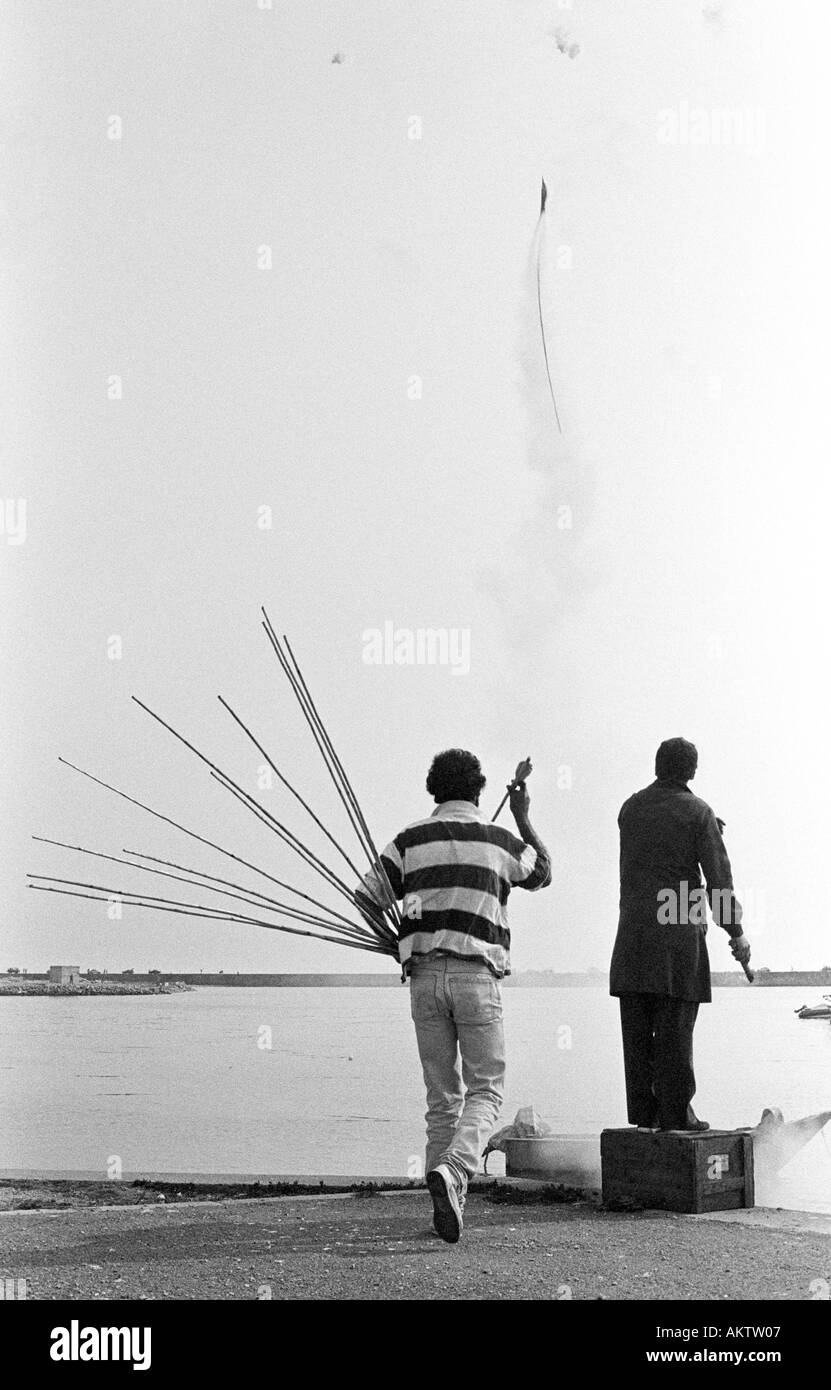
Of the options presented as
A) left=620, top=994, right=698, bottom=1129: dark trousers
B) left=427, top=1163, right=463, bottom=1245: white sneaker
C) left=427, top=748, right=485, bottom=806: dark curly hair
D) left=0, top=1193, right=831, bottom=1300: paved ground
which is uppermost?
left=427, top=748, right=485, bottom=806: dark curly hair

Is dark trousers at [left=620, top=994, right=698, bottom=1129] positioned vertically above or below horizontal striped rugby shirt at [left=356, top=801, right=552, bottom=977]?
below

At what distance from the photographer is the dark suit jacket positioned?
571 cm

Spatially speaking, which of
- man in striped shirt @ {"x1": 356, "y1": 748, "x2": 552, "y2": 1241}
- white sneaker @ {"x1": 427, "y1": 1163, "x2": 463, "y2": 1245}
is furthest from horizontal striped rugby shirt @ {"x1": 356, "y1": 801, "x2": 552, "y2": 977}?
white sneaker @ {"x1": 427, "y1": 1163, "x2": 463, "y2": 1245}

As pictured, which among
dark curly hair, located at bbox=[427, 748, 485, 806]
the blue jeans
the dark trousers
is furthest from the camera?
the dark trousers

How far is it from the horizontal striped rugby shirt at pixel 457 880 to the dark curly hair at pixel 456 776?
4cm

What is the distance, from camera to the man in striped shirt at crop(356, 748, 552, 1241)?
16.3 feet

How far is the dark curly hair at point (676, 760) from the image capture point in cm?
601

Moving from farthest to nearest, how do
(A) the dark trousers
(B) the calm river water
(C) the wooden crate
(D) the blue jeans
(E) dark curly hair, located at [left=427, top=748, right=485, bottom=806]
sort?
(B) the calm river water < (A) the dark trousers < (C) the wooden crate < (E) dark curly hair, located at [left=427, top=748, right=485, bottom=806] < (D) the blue jeans

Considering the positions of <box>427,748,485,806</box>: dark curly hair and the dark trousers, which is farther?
the dark trousers

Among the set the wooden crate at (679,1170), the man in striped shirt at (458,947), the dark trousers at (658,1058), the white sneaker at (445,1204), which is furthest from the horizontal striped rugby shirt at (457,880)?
the wooden crate at (679,1170)

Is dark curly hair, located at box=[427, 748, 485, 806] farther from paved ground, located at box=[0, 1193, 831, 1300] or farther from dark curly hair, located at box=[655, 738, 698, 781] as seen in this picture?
paved ground, located at box=[0, 1193, 831, 1300]

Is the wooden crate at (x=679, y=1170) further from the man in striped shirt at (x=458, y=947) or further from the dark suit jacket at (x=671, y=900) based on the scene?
the man in striped shirt at (x=458, y=947)

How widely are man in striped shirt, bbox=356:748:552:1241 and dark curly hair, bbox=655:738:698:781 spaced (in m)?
0.99
